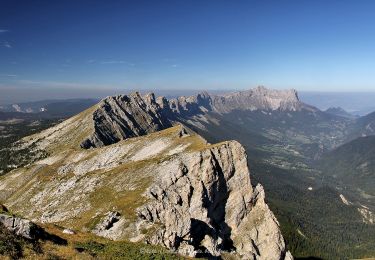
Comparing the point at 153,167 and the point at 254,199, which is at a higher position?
the point at 153,167

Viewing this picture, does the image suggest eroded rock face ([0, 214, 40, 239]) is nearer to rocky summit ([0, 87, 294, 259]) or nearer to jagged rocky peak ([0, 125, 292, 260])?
rocky summit ([0, 87, 294, 259])

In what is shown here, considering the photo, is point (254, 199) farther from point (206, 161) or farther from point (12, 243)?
point (12, 243)

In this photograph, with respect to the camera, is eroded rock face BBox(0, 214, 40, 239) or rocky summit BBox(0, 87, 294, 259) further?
rocky summit BBox(0, 87, 294, 259)

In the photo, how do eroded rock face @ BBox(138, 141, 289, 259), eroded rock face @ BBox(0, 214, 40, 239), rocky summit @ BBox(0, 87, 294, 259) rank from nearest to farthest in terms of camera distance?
eroded rock face @ BBox(0, 214, 40, 239) → rocky summit @ BBox(0, 87, 294, 259) → eroded rock face @ BBox(138, 141, 289, 259)

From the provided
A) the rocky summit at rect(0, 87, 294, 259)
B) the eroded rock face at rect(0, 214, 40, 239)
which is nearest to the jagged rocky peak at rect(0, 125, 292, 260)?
the rocky summit at rect(0, 87, 294, 259)

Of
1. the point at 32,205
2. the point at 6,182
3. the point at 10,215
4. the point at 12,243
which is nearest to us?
the point at 12,243

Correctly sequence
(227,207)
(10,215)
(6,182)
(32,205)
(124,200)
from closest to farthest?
(10,215), (124,200), (227,207), (32,205), (6,182)

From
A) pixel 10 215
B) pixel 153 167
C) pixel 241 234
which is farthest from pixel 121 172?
pixel 10 215

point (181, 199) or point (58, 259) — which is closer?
point (58, 259)
